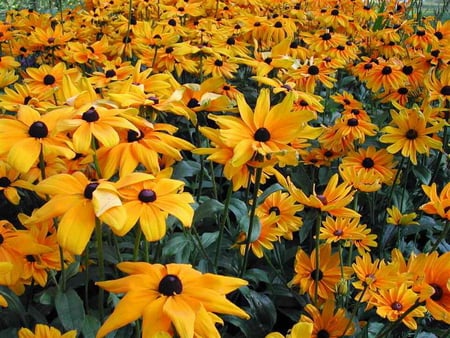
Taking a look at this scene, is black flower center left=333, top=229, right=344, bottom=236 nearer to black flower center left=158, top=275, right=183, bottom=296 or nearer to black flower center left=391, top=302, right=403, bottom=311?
black flower center left=391, top=302, right=403, bottom=311

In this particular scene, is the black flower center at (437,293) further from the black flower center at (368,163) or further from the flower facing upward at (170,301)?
the black flower center at (368,163)

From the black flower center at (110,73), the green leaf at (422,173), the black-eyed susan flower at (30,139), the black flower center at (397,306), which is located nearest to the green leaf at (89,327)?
the black-eyed susan flower at (30,139)

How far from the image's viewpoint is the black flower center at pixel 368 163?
69.7 inches

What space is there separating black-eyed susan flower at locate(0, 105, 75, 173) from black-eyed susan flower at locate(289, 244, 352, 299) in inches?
26.3

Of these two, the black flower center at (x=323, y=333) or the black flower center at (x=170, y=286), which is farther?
the black flower center at (x=323, y=333)

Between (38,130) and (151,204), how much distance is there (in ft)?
0.90

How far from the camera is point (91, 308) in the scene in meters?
1.49

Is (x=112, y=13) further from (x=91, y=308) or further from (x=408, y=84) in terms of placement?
(x=91, y=308)

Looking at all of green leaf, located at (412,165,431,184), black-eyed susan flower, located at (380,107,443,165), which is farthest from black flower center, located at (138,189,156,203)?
green leaf, located at (412,165,431,184)

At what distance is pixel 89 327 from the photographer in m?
1.15

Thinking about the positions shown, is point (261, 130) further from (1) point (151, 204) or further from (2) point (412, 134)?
(2) point (412, 134)

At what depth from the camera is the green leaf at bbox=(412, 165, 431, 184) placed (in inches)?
75.3

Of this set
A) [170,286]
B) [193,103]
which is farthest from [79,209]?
[193,103]

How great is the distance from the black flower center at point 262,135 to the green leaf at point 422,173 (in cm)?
92
